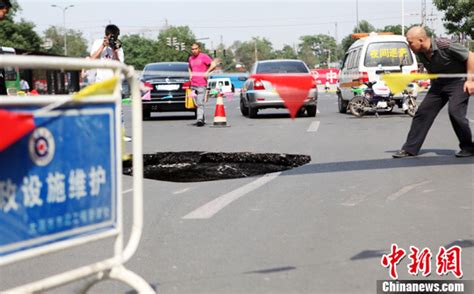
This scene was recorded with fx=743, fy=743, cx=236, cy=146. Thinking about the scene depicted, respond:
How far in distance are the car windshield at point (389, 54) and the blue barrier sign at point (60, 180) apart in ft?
56.5

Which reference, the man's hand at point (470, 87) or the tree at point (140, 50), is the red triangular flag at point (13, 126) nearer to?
the man's hand at point (470, 87)

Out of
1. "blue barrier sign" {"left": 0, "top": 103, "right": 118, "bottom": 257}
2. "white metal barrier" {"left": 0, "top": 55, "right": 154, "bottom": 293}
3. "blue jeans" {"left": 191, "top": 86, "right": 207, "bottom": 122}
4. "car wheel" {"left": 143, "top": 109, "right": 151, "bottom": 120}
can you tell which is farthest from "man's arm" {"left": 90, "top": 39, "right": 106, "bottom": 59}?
"blue barrier sign" {"left": 0, "top": 103, "right": 118, "bottom": 257}

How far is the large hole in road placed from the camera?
343 inches

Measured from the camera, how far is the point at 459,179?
7625mm

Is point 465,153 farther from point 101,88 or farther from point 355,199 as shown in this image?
point 101,88

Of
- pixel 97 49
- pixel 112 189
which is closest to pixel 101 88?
pixel 112 189

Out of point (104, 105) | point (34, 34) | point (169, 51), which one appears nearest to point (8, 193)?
point (104, 105)

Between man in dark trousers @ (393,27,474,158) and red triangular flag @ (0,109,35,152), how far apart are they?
6.30m

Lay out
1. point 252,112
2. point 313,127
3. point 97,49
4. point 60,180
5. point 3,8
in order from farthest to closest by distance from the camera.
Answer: point 252,112 < point 313,127 < point 97,49 < point 3,8 < point 60,180

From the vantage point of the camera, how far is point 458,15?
45750 mm

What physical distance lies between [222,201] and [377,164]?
9.89ft

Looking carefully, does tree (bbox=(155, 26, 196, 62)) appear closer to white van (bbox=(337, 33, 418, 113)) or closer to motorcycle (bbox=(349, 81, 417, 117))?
white van (bbox=(337, 33, 418, 113))

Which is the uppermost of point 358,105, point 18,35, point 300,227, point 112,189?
point 18,35

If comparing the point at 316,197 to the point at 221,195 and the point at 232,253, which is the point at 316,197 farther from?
the point at 232,253
